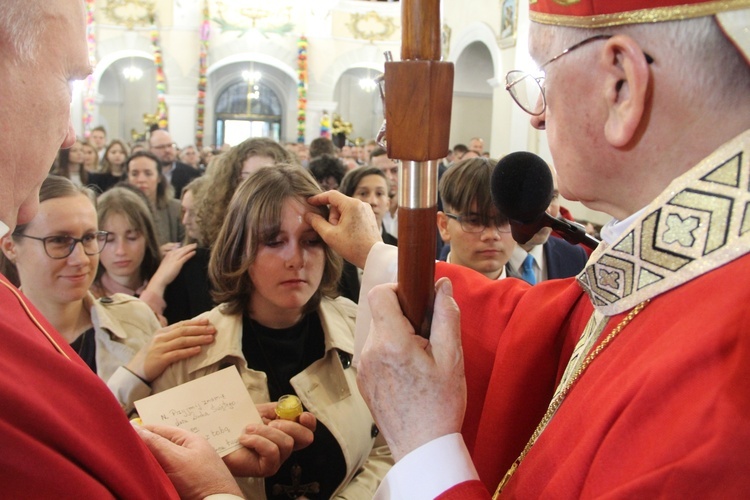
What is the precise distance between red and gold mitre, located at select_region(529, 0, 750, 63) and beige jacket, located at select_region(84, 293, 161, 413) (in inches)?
63.3

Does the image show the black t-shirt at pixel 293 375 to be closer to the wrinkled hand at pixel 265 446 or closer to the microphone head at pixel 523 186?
the wrinkled hand at pixel 265 446

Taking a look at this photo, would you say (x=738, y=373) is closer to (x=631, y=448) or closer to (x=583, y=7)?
(x=631, y=448)

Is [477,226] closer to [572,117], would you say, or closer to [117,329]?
[117,329]

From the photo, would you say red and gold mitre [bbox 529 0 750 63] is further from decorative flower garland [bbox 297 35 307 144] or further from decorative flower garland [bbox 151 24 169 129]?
decorative flower garland [bbox 297 35 307 144]

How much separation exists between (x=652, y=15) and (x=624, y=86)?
0.10m

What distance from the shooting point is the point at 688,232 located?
83cm

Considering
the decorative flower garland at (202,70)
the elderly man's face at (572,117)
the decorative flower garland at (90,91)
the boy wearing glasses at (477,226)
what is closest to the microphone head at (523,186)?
the elderly man's face at (572,117)

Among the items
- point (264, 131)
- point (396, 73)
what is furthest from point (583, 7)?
point (264, 131)

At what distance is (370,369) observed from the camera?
979 millimetres

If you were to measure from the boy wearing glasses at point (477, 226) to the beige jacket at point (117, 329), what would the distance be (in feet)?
3.97

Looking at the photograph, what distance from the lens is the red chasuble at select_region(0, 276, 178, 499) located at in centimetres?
74

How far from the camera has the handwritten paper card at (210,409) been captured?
4.74 ft

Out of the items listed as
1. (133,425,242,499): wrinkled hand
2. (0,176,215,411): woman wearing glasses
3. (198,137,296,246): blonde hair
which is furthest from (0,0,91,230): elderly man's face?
(198,137,296,246): blonde hair

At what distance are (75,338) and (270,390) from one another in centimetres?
80
